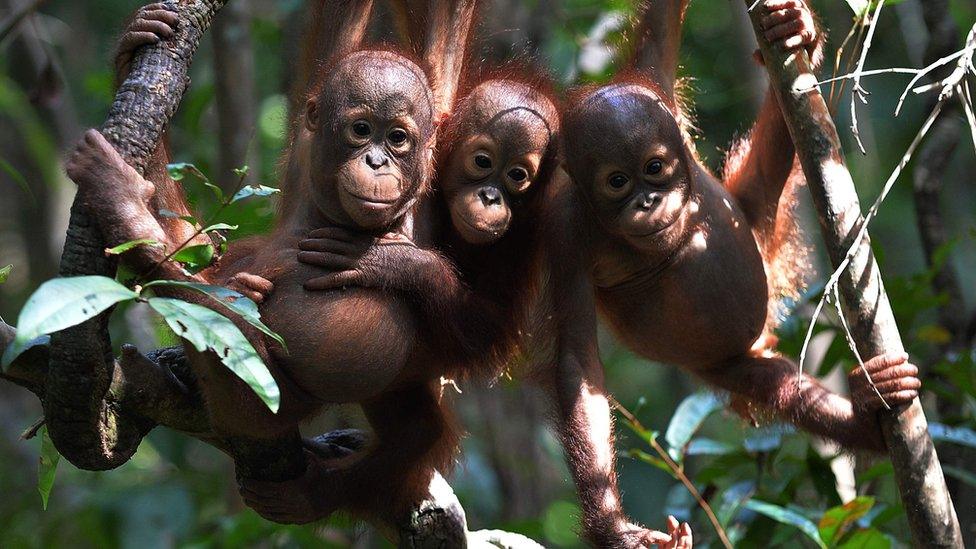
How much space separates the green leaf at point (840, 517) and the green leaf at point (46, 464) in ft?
7.04

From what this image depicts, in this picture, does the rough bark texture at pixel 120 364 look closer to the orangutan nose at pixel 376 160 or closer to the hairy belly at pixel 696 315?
the orangutan nose at pixel 376 160

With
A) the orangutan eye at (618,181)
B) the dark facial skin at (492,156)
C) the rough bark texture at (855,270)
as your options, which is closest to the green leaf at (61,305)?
the dark facial skin at (492,156)

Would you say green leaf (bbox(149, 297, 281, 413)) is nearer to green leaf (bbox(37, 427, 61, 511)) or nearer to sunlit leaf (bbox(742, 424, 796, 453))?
green leaf (bbox(37, 427, 61, 511))

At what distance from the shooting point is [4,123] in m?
9.55

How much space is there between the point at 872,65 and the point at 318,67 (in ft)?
17.4

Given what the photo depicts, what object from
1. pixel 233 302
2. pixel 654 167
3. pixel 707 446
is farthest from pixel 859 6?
pixel 707 446

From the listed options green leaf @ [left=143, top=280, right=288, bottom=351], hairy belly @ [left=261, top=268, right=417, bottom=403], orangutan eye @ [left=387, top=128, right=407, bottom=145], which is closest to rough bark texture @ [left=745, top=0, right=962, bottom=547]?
orangutan eye @ [left=387, top=128, right=407, bottom=145]

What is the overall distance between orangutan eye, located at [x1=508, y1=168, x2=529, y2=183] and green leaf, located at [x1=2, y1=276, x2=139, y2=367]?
4.91 ft

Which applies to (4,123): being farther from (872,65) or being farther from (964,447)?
(964,447)

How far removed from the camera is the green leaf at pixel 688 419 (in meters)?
3.85

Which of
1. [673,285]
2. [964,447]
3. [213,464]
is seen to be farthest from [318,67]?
[213,464]

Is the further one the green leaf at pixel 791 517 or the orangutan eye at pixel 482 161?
the green leaf at pixel 791 517

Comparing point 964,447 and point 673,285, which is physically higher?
point 673,285

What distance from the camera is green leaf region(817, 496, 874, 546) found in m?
3.20
